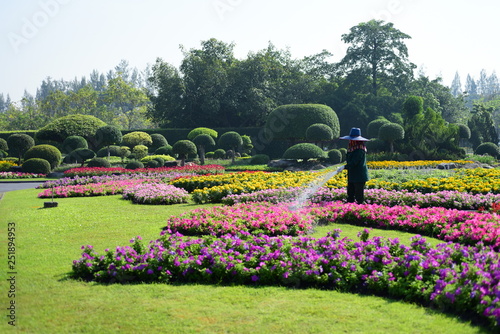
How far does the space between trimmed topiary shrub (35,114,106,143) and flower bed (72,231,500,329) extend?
1011 inches

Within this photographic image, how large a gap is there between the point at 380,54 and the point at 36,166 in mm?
27929

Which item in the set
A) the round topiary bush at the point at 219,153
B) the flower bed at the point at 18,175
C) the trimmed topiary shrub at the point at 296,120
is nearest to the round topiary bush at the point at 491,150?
the trimmed topiary shrub at the point at 296,120

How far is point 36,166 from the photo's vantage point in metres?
23.2

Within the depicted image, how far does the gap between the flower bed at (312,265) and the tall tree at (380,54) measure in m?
35.7

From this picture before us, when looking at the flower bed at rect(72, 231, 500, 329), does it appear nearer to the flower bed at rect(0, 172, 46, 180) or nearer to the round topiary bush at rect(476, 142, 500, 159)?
the flower bed at rect(0, 172, 46, 180)

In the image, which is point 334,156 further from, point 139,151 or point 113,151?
point 113,151

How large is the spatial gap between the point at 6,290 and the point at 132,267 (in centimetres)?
122

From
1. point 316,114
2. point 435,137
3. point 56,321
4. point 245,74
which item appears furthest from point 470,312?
point 245,74

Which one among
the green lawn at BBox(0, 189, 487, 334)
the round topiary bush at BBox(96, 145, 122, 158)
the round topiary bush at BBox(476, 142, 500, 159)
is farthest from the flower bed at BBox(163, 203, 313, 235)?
the round topiary bush at BBox(476, 142, 500, 159)

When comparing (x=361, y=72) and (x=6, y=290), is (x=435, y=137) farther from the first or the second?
(x=6, y=290)

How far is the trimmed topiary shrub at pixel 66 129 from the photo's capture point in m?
28.8

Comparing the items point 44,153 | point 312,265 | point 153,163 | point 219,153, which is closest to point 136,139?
point 219,153

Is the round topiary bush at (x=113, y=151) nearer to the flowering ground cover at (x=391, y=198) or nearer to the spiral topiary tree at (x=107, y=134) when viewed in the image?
the spiral topiary tree at (x=107, y=134)

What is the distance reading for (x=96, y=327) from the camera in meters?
3.69
